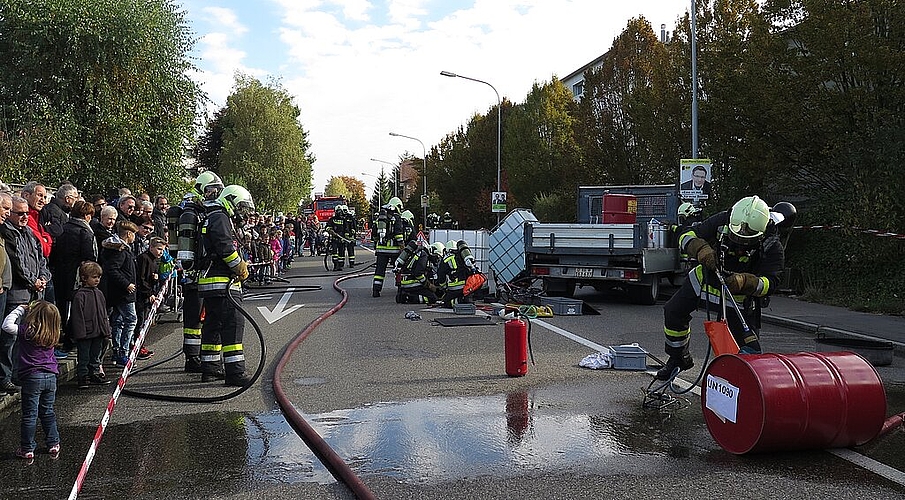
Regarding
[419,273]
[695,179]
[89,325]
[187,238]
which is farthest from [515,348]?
[695,179]

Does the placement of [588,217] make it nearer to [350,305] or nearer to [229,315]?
[350,305]

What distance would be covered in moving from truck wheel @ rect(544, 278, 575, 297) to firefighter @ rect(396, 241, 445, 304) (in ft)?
7.14

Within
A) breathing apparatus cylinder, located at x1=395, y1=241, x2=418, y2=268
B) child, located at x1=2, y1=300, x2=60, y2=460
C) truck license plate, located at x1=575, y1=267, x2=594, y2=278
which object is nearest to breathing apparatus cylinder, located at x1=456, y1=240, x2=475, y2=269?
breathing apparatus cylinder, located at x1=395, y1=241, x2=418, y2=268

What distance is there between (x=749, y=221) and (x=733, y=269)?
23.6 inches

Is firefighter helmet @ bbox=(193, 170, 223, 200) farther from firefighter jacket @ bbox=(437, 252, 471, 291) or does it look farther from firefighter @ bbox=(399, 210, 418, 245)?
firefighter @ bbox=(399, 210, 418, 245)

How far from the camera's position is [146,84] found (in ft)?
67.5

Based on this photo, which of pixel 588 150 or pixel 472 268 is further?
pixel 588 150

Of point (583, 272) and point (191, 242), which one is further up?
point (191, 242)

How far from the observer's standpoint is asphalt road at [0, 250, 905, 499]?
4.67m

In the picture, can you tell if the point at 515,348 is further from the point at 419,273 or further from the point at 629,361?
the point at 419,273

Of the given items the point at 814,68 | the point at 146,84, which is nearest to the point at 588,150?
the point at 814,68

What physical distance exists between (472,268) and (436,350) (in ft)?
15.6

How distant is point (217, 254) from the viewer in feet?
24.3

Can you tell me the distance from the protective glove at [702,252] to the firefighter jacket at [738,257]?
103 mm
